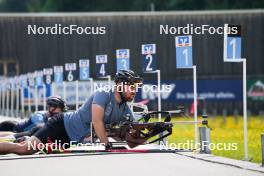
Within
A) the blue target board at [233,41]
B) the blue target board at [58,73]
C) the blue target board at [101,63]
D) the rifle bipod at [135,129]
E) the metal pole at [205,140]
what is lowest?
the metal pole at [205,140]

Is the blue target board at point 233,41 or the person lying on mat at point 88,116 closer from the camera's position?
the person lying on mat at point 88,116

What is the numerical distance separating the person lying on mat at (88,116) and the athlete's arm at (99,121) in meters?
0.08

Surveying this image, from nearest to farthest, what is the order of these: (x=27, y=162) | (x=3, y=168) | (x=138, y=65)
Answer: (x=3, y=168), (x=27, y=162), (x=138, y=65)

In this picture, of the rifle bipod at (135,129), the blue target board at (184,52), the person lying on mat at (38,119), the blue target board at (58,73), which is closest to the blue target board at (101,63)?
the blue target board at (184,52)

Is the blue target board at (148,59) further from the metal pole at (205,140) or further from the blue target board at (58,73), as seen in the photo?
the blue target board at (58,73)

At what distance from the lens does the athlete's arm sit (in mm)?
→ 13820

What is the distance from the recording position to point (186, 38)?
62.2 ft

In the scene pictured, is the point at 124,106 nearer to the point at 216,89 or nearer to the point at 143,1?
A: the point at 216,89

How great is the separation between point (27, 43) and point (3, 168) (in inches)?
1623

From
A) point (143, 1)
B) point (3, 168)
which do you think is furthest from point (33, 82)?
point (143, 1)

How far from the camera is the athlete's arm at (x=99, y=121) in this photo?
13.8m

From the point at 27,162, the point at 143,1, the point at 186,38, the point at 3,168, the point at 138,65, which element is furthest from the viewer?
the point at 143,1

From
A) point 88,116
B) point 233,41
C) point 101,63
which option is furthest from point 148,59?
point 88,116

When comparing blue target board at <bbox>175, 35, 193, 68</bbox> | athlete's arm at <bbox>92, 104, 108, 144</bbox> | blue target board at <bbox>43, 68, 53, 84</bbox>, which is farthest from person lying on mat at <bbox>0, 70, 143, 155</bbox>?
blue target board at <bbox>43, 68, 53, 84</bbox>
